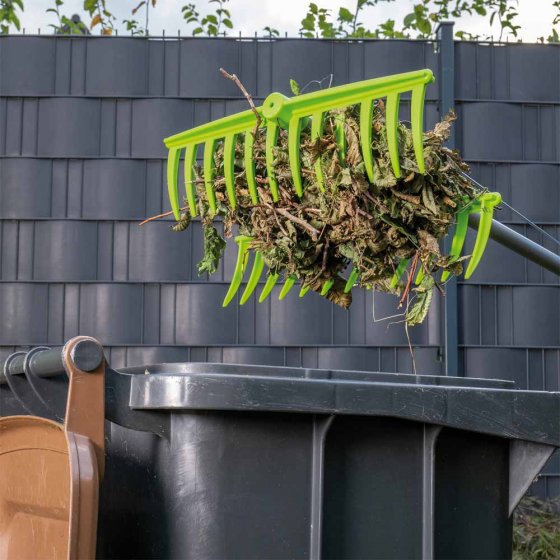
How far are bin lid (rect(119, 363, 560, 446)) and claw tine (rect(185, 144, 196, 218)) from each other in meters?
1.16

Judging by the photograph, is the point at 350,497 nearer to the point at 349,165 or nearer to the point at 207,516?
the point at 207,516

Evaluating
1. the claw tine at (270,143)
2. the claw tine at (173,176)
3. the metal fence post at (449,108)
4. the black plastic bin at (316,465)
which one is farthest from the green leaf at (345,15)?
the black plastic bin at (316,465)

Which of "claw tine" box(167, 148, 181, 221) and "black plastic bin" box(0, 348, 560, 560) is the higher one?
"claw tine" box(167, 148, 181, 221)

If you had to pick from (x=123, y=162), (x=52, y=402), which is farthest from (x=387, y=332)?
(x=52, y=402)

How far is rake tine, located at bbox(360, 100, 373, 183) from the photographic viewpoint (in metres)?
2.45

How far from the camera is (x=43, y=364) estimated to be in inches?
80.0

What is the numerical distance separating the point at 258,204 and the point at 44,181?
111 inches

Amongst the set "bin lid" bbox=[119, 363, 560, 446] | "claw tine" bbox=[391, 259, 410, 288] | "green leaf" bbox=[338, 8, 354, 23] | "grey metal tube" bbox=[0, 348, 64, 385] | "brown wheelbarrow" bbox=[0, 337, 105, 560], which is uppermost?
"green leaf" bbox=[338, 8, 354, 23]

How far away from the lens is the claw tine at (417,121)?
2.37 m

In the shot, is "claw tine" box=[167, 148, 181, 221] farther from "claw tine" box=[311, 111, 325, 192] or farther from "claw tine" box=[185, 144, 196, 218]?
"claw tine" box=[311, 111, 325, 192]


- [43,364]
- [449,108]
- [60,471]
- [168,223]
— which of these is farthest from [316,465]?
[449,108]

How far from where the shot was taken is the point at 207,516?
5.85ft

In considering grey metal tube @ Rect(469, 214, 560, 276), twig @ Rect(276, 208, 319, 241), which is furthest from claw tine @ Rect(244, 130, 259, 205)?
grey metal tube @ Rect(469, 214, 560, 276)

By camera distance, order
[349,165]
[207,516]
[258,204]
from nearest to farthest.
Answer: [207,516], [349,165], [258,204]
